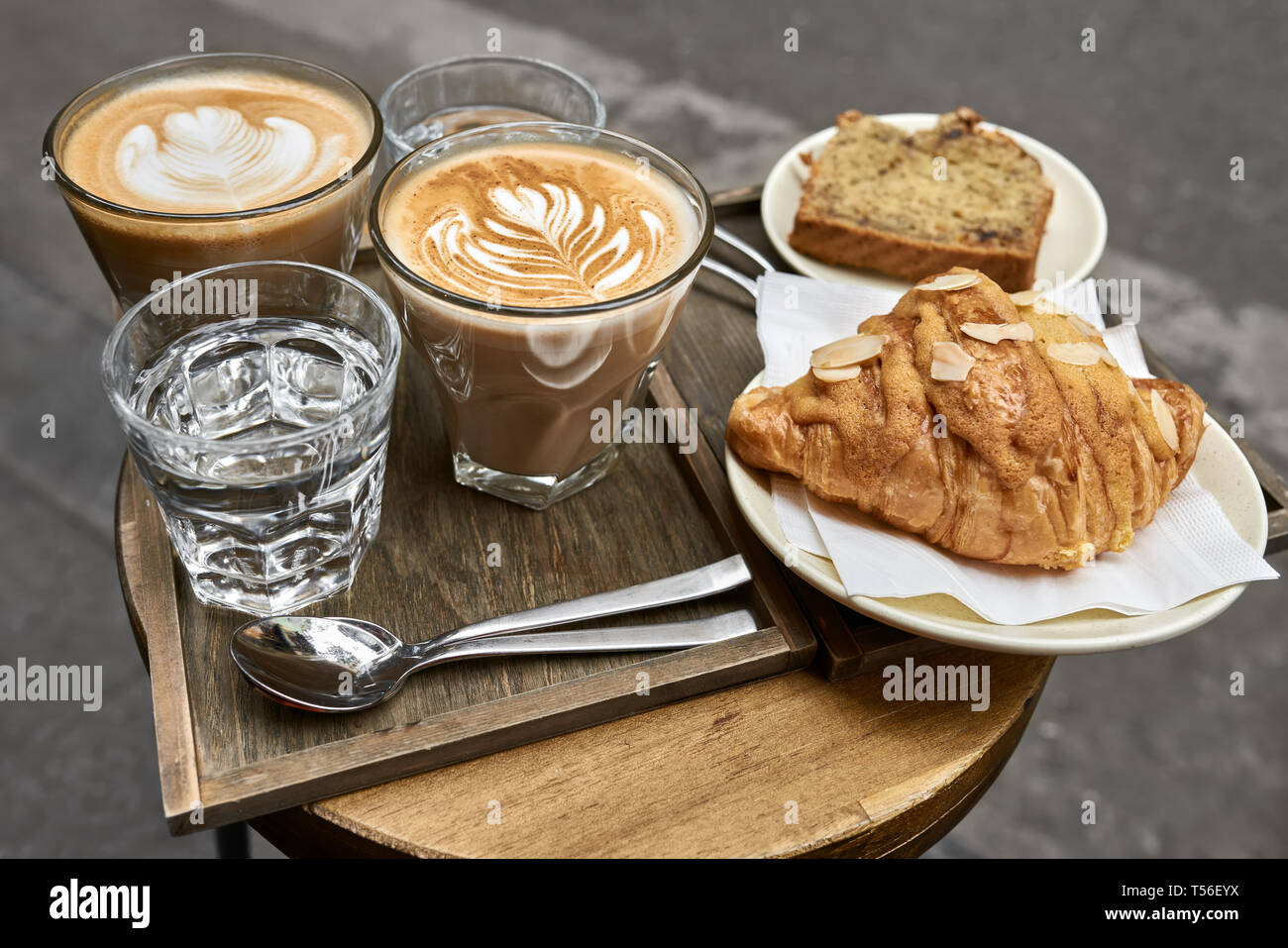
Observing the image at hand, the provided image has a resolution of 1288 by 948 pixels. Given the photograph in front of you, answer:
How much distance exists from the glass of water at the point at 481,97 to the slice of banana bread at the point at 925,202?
40cm

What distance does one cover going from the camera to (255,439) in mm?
1062

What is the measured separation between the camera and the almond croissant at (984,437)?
47.1 inches

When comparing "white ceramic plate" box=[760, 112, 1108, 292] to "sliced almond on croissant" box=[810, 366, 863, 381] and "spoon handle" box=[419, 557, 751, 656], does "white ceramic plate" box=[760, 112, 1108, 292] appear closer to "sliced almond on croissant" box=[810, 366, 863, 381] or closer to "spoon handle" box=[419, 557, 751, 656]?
"sliced almond on croissant" box=[810, 366, 863, 381]

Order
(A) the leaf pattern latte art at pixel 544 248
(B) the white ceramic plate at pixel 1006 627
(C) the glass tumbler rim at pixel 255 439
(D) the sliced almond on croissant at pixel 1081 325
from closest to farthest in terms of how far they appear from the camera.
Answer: (C) the glass tumbler rim at pixel 255 439, (B) the white ceramic plate at pixel 1006 627, (A) the leaf pattern latte art at pixel 544 248, (D) the sliced almond on croissant at pixel 1081 325

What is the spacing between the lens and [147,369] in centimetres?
120

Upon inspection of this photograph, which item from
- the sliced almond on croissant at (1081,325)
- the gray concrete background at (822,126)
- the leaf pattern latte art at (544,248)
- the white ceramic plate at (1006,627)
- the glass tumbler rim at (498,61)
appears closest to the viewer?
the white ceramic plate at (1006,627)

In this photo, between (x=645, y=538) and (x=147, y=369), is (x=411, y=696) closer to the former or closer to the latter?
(x=645, y=538)

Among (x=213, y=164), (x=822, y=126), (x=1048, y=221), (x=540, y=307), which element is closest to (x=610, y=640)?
(x=540, y=307)

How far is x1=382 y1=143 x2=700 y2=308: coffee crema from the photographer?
4.02 ft

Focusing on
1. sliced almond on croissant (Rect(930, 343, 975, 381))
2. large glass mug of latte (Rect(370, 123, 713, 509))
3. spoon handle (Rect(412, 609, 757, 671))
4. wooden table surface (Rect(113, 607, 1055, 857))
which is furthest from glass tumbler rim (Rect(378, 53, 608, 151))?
wooden table surface (Rect(113, 607, 1055, 857))

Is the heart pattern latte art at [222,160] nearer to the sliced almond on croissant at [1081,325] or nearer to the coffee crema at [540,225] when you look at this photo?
the coffee crema at [540,225]

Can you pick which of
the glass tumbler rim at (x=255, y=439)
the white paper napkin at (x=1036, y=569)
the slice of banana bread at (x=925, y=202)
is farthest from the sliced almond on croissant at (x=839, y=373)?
the slice of banana bread at (x=925, y=202)

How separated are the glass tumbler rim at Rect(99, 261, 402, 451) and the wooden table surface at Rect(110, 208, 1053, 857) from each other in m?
0.29

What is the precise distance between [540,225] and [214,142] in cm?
48
